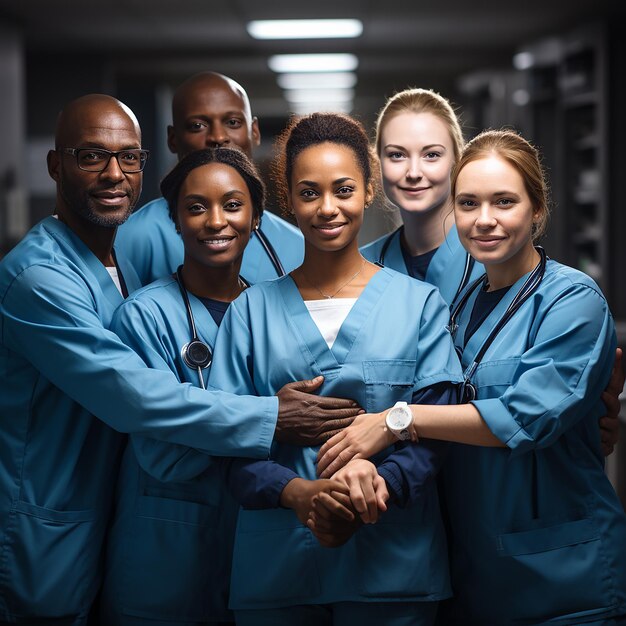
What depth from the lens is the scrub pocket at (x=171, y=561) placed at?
1621mm

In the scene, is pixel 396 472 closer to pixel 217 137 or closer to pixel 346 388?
pixel 346 388

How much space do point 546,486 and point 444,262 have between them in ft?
1.95

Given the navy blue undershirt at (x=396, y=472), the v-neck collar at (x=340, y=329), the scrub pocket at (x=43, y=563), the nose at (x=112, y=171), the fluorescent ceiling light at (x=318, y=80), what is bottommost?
the scrub pocket at (x=43, y=563)

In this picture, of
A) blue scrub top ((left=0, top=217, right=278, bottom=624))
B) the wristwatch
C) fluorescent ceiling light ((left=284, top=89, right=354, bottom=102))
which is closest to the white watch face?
the wristwatch

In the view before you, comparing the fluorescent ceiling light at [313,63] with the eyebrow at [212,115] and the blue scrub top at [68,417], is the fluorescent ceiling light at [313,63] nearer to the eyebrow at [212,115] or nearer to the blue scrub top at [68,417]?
the eyebrow at [212,115]

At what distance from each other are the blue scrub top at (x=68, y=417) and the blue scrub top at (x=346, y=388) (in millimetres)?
89

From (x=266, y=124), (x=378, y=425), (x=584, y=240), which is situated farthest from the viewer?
(x=266, y=124)

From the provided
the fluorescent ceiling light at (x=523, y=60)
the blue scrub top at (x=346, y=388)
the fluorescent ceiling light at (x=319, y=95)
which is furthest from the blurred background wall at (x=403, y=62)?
the blue scrub top at (x=346, y=388)

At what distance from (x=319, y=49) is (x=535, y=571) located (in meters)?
6.09

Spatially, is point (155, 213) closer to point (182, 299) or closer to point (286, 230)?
point (286, 230)

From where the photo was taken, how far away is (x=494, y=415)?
149 cm

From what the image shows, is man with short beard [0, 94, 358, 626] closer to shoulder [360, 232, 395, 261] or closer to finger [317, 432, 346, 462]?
finger [317, 432, 346, 462]

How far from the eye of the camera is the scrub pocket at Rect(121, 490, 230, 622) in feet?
5.32

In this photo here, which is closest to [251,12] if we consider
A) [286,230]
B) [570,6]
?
[570,6]
